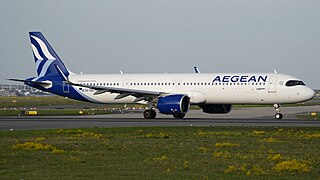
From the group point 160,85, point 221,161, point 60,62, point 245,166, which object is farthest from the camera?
point 60,62

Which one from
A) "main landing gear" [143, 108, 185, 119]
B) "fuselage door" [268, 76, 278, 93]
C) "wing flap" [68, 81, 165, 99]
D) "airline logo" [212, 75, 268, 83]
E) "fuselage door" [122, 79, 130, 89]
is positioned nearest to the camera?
"fuselage door" [268, 76, 278, 93]

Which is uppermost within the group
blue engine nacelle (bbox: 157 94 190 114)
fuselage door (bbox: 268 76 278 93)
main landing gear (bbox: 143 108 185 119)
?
fuselage door (bbox: 268 76 278 93)

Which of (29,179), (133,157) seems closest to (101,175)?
(29,179)

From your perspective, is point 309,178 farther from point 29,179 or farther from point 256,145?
point 256,145

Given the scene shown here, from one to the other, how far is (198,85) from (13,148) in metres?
27.2

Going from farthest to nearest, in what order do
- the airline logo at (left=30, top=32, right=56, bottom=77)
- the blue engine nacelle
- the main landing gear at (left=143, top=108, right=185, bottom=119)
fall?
the airline logo at (left=30, top=32, right=56, bottom=77) < the main landing gear at (left=143, top=108, right=185, bottom=119) < the blue engine nacelle

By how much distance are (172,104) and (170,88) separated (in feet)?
12.9

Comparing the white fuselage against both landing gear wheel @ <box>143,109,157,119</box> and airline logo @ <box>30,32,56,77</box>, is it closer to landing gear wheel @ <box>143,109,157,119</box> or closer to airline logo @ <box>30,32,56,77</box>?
landing gear wheel @ <box>143,109,157,119</box>

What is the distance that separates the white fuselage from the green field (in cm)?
1494

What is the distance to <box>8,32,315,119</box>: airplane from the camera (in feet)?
157

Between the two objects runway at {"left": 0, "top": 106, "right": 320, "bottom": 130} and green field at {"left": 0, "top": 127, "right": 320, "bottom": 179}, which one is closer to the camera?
green field at {"left": 0, "top": 127, "right": 320, "bottom": 179}

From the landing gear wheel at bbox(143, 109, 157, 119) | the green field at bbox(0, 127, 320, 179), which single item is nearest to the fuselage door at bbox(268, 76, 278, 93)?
the landing gear wheel at bbox(143, 109, 157, 119)

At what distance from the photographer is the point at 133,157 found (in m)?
21.3

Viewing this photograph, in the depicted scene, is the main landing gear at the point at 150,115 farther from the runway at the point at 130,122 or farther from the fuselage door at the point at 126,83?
the fuselage door at the point at 126,83
